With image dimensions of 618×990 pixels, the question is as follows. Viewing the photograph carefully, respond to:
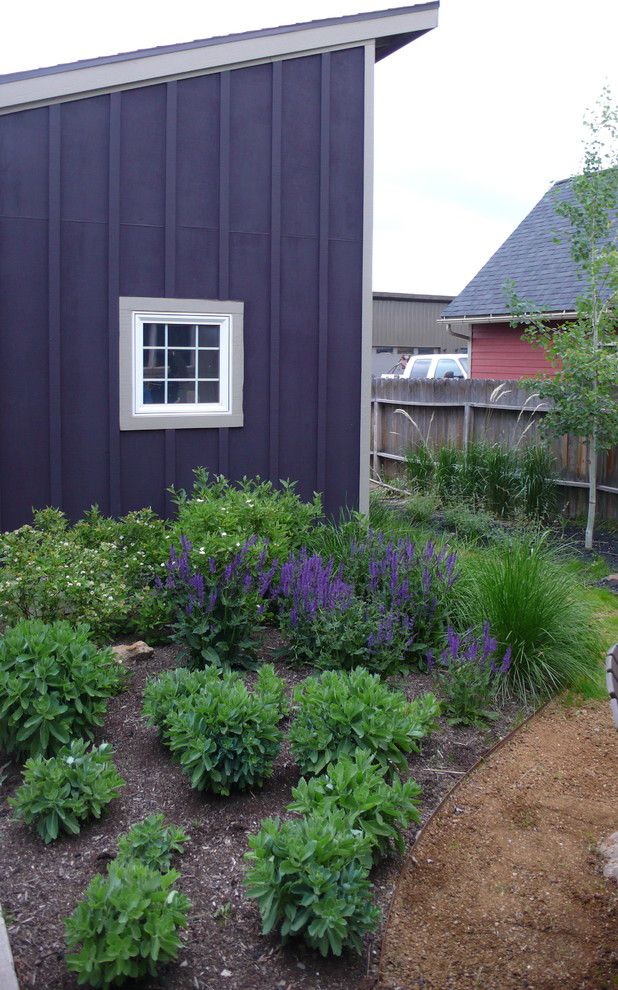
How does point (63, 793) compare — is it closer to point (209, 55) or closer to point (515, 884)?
point (515, 884)

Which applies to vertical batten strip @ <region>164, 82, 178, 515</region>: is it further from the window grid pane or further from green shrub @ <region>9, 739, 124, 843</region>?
green shrub @ <region>9, 739, 124, 843</region>

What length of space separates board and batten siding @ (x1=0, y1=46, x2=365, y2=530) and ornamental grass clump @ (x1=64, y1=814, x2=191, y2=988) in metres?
4.68

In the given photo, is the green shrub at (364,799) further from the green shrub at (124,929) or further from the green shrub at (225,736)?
the green shrub at (124,929)

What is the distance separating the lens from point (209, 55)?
23.9ft

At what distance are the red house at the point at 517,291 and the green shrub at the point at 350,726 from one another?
1241 cm

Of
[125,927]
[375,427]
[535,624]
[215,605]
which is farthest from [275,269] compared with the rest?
[375,427]

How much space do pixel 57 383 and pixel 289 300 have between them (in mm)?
2055

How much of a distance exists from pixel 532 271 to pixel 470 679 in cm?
1402

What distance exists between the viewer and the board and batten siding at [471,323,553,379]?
16.8 metres

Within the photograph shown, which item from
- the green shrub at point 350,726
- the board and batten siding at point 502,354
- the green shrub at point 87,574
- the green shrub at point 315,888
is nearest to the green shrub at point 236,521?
the green shrub at point 87,574

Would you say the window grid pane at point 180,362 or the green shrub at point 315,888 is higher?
the window grid pane at point 180,362

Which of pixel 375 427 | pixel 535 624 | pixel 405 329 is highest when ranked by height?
pixel 405 329

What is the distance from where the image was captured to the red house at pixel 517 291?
16.3m

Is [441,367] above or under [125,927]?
above
